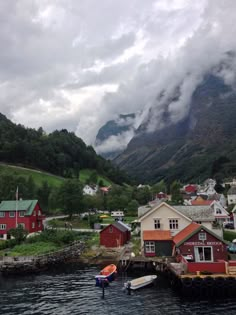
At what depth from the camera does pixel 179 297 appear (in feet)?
123

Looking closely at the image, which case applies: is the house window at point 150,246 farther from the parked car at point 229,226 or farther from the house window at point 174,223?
the parked car at point 229,226

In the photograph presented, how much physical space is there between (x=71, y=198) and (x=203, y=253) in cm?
5699

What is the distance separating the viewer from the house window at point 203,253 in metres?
46.9

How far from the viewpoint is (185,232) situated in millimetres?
52469

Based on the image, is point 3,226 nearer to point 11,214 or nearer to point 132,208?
point 11,214

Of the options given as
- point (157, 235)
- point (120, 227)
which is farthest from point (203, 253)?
point (120, 227)

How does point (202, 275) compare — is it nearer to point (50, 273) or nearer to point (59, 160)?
point (50, 273)

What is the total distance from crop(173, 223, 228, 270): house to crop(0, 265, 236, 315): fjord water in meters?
6.10

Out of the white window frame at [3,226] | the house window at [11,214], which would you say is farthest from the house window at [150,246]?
the white window frame at [3,226]

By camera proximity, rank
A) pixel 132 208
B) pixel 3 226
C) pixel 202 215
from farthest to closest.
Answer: pixel 132 208, pixel 3 226, pixel 202 215

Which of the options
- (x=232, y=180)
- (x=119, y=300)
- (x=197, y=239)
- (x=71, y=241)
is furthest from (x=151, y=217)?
(x=232, y=180)

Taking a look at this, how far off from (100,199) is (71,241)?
56.5m

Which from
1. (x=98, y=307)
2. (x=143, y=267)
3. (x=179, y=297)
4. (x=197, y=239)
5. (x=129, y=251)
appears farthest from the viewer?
(x=129, y=251)

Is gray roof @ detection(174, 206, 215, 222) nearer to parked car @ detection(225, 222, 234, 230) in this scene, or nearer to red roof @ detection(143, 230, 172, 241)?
red roof @ detection(143, 230, 172, 241)
